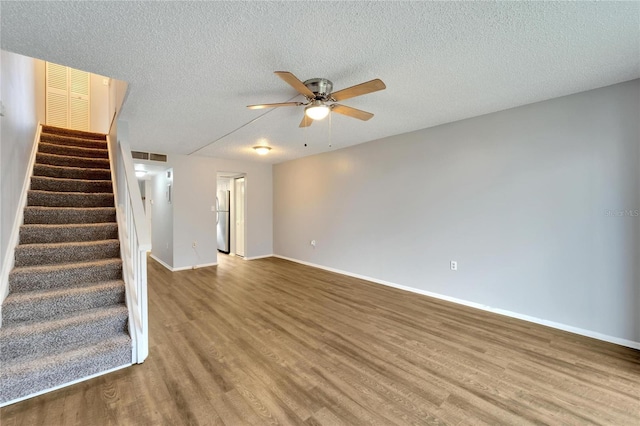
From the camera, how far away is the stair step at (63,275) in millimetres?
2279

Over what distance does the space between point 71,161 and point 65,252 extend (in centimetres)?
169

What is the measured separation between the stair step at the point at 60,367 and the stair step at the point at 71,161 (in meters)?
2.73

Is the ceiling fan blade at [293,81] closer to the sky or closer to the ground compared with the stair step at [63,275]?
closer to the sky

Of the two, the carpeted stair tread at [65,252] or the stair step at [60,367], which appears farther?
the carpeted stair tread at [65,252]

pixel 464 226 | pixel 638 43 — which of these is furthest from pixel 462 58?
pixel 464 226

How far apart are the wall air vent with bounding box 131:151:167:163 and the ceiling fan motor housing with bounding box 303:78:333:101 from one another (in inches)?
167

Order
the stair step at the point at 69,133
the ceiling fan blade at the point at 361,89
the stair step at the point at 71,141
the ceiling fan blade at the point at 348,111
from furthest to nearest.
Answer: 1. the stair step at the point at 69,133
2. the stair step at the point at 71,141
3. the ceiling fan blade at the point at 348,111
4. the ceiling fan blade at the point at 361,89

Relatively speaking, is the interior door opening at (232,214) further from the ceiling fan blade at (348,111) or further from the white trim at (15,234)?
the ceiling fan blade at (348,111)

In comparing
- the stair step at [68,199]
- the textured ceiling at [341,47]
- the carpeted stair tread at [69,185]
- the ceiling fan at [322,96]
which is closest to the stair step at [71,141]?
the carpeted stair tread at [69,185]

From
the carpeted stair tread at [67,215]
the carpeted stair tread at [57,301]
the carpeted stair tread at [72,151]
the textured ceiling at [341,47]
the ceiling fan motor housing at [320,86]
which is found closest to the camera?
the textured ceiling at [341,47]

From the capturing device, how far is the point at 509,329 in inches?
111

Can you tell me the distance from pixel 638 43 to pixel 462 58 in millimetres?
1189

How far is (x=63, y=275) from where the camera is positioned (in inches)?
96.0

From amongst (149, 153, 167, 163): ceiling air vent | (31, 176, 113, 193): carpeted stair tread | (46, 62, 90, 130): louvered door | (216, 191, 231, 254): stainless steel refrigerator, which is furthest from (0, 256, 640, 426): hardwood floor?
(46, 62, 90, 130): louvered door
